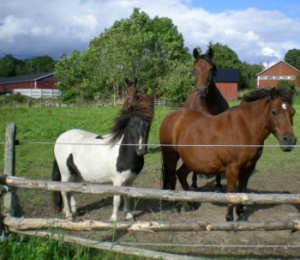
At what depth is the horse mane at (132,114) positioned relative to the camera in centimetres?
493

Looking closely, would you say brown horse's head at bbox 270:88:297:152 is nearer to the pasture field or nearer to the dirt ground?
the pasture field

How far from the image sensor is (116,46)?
37.8 metres

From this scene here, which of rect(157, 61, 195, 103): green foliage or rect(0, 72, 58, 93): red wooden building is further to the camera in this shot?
rect(0, 72, 58, 93): red wooden building

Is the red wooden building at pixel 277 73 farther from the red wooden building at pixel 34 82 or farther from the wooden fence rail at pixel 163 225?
the wooden fence rail at pixel 163 225

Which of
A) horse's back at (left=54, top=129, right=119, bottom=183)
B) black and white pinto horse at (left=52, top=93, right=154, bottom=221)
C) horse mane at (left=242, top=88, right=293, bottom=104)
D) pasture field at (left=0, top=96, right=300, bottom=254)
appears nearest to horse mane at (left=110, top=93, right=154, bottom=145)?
black and white pinto horse at (left=52, top=93, right=154, bottom=221)

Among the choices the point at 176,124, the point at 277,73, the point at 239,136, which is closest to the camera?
the point at 239,136

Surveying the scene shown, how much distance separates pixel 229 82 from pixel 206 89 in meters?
53.0

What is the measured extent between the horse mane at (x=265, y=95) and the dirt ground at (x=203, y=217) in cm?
170

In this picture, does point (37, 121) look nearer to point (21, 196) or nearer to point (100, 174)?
point (21, 196)

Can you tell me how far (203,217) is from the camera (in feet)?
18.2

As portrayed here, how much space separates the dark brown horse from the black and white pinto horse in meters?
1.53

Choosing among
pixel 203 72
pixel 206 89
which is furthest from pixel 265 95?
pixel 203 72

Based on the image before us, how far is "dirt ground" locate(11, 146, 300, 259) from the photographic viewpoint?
416 centimetres

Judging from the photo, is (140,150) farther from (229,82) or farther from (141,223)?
(229,82)
